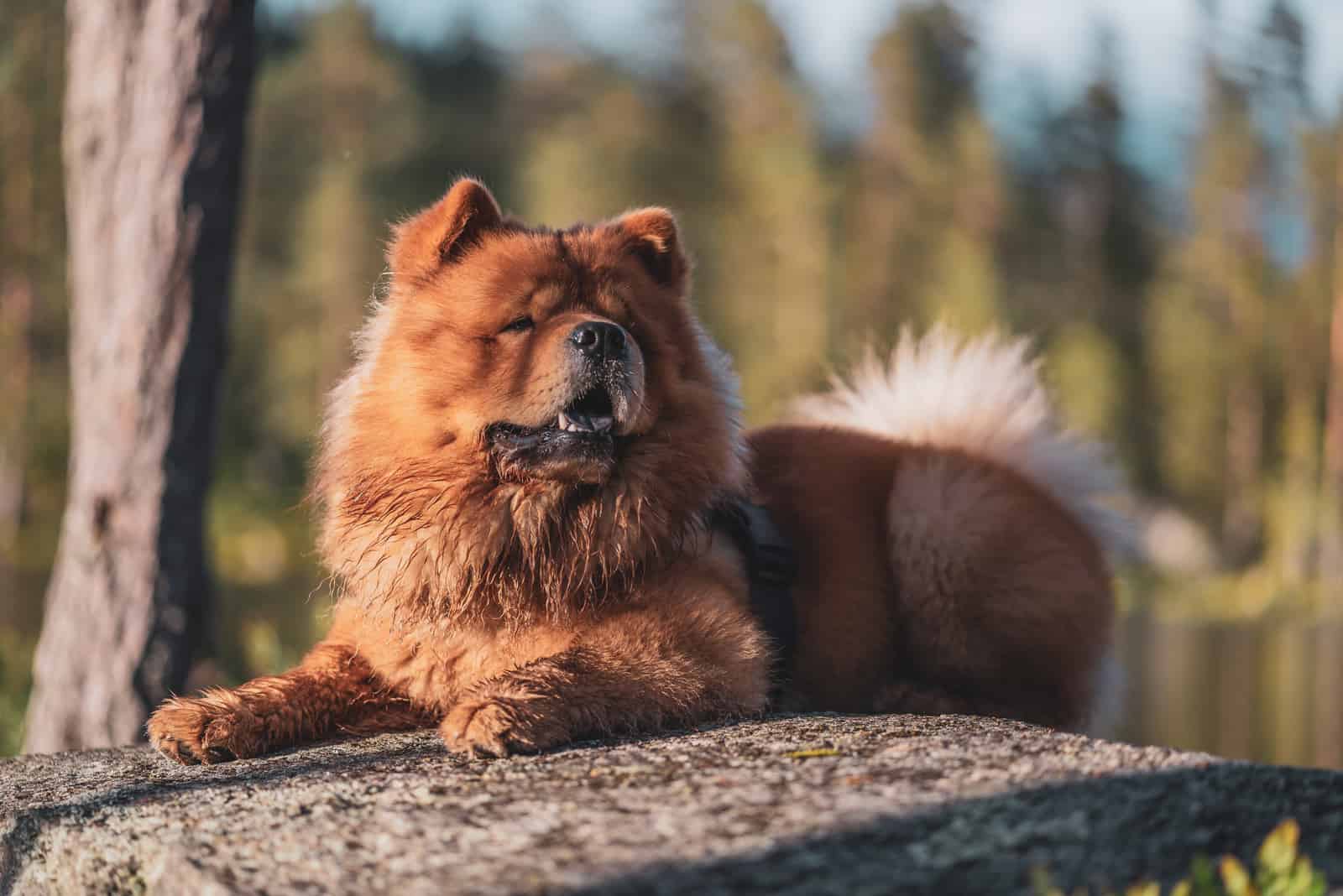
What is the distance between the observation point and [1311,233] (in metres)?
30.8

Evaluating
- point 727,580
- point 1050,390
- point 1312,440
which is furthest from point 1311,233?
point 727,580

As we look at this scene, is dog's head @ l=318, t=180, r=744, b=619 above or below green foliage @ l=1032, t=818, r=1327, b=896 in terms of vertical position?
above

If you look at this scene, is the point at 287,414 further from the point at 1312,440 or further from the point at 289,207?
the point at 1312,440

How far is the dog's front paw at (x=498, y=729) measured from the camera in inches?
114

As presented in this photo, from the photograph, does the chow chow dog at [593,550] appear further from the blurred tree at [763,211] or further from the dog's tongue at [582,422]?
the blurred tree at [763,211]

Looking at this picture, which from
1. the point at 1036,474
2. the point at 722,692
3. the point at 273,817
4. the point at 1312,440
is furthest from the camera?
the point at 1312,440

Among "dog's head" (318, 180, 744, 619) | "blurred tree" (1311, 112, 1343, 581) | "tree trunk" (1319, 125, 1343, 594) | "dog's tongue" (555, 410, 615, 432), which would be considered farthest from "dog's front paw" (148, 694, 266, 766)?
"blurred tree" (1311, 112, 1343, 581)

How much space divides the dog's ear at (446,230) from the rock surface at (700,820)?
4.98 feet

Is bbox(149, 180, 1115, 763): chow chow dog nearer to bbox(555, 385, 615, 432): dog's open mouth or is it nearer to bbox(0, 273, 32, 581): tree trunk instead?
bbox(555, 385, 615, 432): dog's open mouth

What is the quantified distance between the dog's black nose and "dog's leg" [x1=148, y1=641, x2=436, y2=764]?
1.14 m

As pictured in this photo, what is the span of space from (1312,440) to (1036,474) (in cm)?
2837

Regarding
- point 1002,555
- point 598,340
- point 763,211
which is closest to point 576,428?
point 598,340

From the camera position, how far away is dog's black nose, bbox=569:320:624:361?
3.35 m

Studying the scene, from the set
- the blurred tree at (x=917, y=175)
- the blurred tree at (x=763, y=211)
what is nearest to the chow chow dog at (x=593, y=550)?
the blurred tree at (x=763, y=211)
